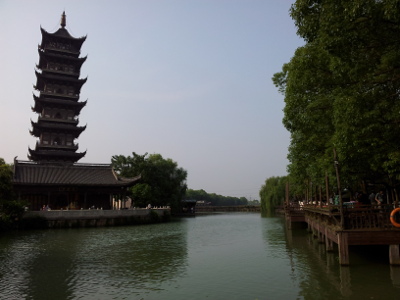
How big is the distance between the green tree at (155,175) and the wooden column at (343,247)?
33213 mm

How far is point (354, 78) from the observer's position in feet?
33.0

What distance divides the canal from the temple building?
17726mm

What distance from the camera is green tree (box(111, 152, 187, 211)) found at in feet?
156

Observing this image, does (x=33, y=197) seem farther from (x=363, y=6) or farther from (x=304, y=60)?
→ (x=363, y=6)

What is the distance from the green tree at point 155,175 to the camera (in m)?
47.7

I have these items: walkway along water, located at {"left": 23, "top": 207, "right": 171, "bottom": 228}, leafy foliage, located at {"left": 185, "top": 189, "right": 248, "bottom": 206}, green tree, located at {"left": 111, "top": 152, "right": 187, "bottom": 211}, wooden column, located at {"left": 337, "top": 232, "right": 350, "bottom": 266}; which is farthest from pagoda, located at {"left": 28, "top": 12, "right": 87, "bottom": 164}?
leafy foliage, located at {"left": 185, "top": 189, "right": 248, "bottom": 206}

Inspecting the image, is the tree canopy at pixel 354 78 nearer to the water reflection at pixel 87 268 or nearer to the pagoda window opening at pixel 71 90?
the water reflection at pixel 87 268

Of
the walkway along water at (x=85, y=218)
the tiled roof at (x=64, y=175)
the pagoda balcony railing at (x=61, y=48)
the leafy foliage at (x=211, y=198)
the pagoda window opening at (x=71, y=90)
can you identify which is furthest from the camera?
the leafy foliage at (x=211, y=198)

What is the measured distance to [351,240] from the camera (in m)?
10.7

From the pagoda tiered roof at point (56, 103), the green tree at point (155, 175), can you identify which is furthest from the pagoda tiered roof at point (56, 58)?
the green tree at point (155, 175)

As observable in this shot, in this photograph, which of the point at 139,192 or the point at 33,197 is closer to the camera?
the point at 33,197

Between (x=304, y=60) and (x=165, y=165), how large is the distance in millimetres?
43408

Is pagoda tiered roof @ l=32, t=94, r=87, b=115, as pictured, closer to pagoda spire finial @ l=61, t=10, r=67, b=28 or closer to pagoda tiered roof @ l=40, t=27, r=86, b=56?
pagoda tiered roof @ l=40, t=27, r=86, b=56

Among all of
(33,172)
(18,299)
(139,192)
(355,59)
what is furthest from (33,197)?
(355,59)
